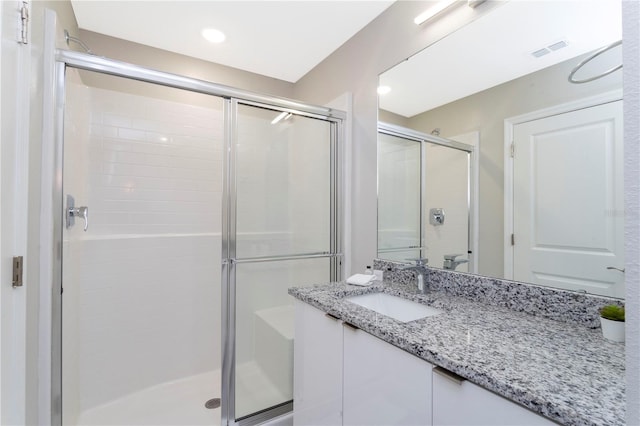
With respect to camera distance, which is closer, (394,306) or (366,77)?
(394,306)

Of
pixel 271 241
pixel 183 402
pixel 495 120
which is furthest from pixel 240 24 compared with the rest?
pixel 183 402

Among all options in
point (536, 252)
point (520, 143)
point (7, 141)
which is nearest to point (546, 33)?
point (520, 143)

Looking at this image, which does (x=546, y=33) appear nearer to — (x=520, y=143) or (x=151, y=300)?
(x=520, y=143)

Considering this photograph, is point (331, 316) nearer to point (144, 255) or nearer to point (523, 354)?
point (523, 354)

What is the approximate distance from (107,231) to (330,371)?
6.40ft

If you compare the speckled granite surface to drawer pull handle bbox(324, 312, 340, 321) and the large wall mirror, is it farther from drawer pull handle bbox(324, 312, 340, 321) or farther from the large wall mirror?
drawer pull handle bbox(324, 312, 340, 321)

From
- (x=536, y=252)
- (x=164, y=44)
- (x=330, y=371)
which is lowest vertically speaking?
(x=330, y=371)

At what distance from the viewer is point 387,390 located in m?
0.97

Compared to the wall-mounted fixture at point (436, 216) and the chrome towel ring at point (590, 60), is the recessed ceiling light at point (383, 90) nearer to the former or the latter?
the wall-mounted fixture at point (436, 216)

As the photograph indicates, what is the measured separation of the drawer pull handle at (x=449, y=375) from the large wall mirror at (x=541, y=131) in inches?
25.0

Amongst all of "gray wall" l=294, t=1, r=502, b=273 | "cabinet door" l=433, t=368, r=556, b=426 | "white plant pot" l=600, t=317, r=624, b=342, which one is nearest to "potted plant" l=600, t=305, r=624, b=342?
"white plant pot" l=600, t=317, r=624, b=342

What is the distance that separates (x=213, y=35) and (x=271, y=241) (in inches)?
58.7

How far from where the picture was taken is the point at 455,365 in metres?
0.75

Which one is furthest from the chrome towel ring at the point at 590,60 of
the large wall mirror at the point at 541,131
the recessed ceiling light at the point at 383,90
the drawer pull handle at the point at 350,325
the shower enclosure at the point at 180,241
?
the shower enclosure at the point at 180,241
